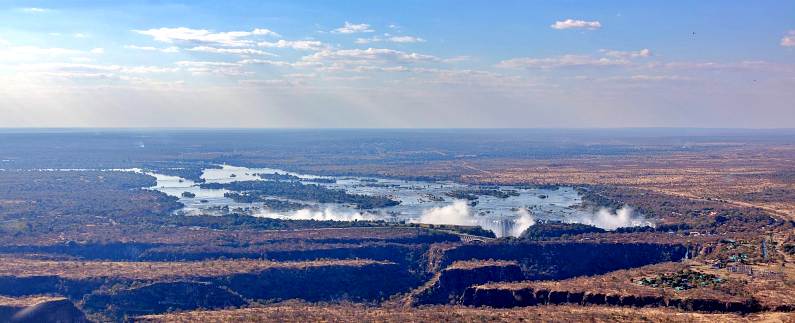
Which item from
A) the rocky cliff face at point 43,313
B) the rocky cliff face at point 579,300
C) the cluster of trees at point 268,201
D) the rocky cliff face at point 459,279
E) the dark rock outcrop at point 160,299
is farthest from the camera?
the cluster of trees at point 268,201

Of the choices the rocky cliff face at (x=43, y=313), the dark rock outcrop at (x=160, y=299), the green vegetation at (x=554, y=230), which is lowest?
the dark rock outcrop at (x=160, y=299)

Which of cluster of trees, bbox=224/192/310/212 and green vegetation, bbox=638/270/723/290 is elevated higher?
green vegetation, bbox=638/270/723/290

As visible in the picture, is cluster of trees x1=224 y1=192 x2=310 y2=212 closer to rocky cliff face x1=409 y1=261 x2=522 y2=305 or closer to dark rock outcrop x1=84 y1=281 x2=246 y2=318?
rocky cliff face x1=409 y1=261 x2=522 y2=305

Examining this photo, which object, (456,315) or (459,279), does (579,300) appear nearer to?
(456,315)

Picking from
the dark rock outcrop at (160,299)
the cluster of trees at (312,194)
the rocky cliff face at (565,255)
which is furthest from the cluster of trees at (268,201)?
the dark rock outcrop at (160,299)

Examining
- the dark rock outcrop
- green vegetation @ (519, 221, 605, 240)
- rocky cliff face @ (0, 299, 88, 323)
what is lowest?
the dark rock outcrop

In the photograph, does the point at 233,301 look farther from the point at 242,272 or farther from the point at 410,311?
the point at 410,311

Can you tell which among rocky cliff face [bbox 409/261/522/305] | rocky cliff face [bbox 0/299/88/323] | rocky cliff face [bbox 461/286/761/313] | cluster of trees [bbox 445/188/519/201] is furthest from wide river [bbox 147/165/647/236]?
rocky cliff face [bbox 0/299/88/323]

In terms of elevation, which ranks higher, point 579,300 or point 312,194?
point 579,300

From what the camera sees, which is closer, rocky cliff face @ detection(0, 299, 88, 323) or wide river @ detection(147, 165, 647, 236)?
rocky cliff face @ detection(0, 299, 88, 323)

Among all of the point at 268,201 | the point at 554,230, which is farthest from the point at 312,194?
the point at 554,230

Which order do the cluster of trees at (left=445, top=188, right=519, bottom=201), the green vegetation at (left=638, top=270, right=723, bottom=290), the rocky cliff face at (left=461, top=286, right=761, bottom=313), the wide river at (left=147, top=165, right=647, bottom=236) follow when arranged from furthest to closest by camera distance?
1. the cluster of trees at (left=445, top=188, right=519, bottom=201)
2. the wide river at (left=147, top=165, right=647, bottom=236)
3. the green vegetation at (left=638, top=270, right=723, bottom=290)
4. the rocky cliff face at (left=461, top=286, right=761, bottom=313)

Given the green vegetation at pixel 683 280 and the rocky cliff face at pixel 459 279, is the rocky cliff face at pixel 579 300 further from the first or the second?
the green vegetation at pixel 683 280
